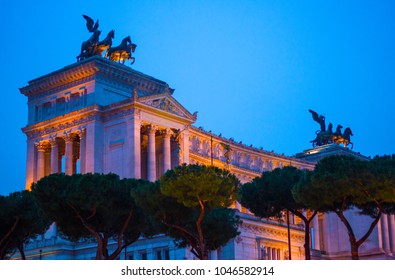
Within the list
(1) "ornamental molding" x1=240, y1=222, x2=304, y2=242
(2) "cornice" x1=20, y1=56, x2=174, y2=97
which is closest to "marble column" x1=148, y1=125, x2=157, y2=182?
(2) "cornice" x1=20, y1=56, x2=174, y2=97

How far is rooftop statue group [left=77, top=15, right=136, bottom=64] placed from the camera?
95.5 metres

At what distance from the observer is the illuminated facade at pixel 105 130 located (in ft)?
281

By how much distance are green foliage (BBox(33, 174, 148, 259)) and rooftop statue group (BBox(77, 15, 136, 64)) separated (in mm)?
36844

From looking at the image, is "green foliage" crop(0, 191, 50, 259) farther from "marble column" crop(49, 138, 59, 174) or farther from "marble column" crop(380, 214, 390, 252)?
"marble column" crop(380, 214, 390, 252)

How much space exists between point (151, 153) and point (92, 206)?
30225 mm

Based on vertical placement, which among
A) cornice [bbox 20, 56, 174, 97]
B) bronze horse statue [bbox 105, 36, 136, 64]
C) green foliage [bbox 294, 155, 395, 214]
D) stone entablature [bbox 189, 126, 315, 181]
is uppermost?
bronze horse statue [bbox 105, 36, 136, 64]

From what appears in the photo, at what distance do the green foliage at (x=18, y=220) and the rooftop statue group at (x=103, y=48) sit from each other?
34.0m

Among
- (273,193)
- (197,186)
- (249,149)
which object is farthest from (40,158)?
(197,186)

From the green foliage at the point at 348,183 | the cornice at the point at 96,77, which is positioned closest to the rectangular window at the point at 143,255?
the green foliage at the point at 348,183

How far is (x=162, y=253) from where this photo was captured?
69.6 meters

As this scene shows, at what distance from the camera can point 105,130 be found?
89.7 m

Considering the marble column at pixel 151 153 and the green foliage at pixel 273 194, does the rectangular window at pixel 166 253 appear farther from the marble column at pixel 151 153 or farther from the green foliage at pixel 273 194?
the marble column at pixel 151 153

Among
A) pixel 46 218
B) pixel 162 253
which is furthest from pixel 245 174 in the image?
pixel 46 218
